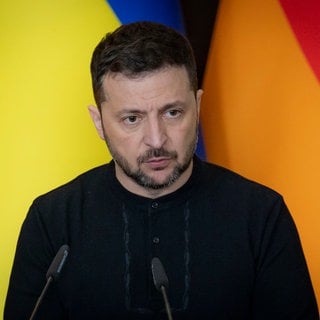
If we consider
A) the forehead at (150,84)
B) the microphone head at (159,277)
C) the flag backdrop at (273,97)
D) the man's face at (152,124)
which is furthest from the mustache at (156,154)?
the flag backdrop at (273,97)

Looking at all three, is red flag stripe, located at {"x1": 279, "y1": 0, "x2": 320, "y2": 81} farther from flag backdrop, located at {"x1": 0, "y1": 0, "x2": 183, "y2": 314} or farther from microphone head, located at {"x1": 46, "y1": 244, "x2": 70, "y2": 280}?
microphone head, located at {"x1": 46, "y1": 244, "x2": 70, "y2": 280}

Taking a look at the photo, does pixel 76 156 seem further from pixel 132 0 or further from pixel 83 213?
pixel 132 0

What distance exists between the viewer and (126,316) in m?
1.28

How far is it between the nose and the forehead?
0.17 feet

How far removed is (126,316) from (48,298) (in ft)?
0.62

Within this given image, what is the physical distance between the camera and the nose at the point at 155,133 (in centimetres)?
117

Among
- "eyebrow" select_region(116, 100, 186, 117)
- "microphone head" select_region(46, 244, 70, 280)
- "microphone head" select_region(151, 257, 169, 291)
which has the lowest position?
"microphone head" select_region(151, 257, 169, 291)

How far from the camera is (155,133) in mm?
1174

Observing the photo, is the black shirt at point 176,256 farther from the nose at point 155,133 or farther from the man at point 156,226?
the nose at point 155,133

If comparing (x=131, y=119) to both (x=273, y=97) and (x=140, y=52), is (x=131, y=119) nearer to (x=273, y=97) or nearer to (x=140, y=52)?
(x=140, y=52)

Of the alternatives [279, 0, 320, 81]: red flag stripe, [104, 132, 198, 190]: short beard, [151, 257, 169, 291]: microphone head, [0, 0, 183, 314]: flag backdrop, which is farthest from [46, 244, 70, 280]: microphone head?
[279, 0, 320, 81]: red flag stripe

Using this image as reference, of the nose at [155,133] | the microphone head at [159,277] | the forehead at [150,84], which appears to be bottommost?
the microphone head at [159,277]

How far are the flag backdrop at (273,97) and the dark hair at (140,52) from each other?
310 mm

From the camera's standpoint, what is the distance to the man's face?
1175mm
